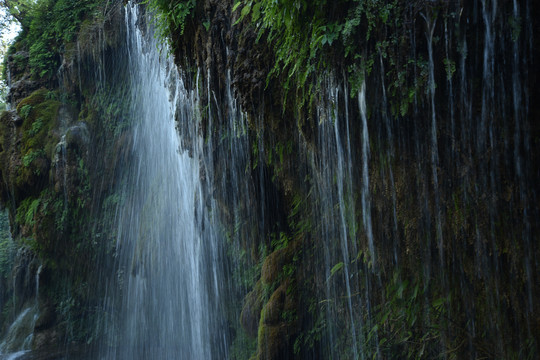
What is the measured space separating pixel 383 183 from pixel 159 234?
7.19m

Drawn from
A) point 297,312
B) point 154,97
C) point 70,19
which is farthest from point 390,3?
point 70,19

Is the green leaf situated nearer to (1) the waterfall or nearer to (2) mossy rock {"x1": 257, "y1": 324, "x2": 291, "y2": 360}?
(2) mossy rock {"x1": 257, "y1": 324, "x2": 291, "y2": 360}

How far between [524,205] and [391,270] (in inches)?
59.4

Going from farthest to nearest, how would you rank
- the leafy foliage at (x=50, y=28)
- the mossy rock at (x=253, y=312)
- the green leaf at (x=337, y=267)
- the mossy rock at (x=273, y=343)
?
the leafy foliage at (x=50, y=28) < the mossy rock at (x=253, y=312) < the mossy rock at (x=273, y=343) < the green leaf at (x=337, y=267)

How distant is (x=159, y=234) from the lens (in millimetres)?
10273

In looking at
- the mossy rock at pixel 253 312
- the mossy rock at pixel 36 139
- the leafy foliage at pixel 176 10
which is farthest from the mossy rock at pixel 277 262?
the mossy rock at pixel 36 139

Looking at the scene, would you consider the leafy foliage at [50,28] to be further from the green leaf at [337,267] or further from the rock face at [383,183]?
the green leaf at [337,267]

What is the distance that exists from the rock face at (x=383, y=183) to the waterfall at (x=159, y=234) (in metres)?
0.82

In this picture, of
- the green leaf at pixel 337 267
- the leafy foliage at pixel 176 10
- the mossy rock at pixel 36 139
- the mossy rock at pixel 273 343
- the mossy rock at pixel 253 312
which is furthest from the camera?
the mossy rock at pixel 36 139

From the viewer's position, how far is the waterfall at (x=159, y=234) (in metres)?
8.59

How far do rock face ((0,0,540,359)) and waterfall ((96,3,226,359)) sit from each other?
823 millimetres

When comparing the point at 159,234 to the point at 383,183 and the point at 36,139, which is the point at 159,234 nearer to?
the point at 36,139

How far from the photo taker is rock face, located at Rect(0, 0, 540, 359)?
11.1 ft

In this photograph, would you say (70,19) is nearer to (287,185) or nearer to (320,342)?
(287,185)
